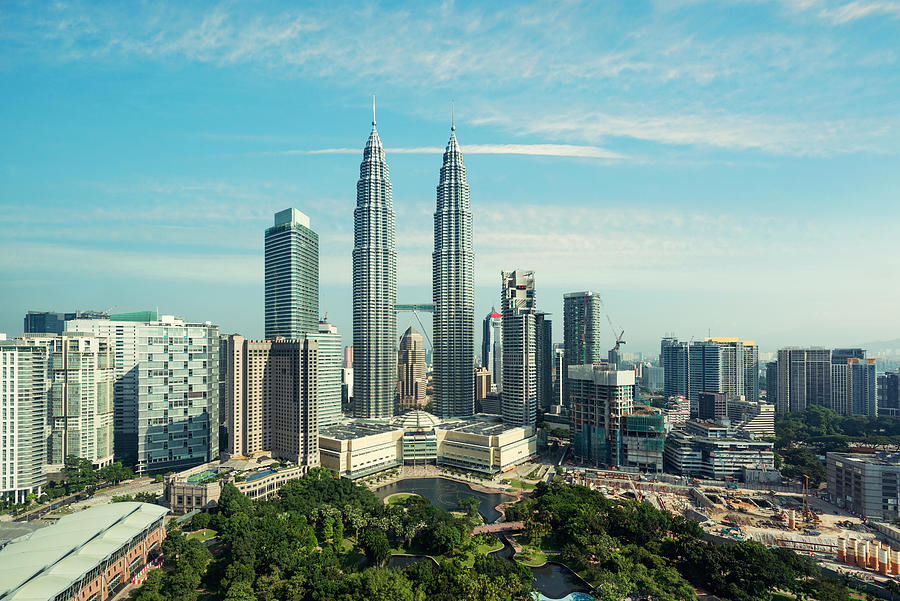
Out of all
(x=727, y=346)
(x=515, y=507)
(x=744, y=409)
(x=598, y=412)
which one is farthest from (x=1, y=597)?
(x=727, y=346)

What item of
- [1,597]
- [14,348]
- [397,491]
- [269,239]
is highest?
[269,239]

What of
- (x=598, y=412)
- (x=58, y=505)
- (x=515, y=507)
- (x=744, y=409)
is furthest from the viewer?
(x=744, y=409)

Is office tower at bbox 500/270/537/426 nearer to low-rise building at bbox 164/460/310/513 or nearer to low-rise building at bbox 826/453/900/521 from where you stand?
low-rise building at bbox 164/460/310/513

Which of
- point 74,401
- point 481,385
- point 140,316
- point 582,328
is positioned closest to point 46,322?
point 140,316

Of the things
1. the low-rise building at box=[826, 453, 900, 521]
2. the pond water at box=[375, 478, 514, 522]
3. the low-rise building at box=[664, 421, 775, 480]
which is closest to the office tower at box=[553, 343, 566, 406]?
the low-rise building at box=[664, 421, 775, 480]

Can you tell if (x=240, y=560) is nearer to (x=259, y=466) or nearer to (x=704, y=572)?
(x=259, y=466)

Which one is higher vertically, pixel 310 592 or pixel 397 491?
pixel 310 592

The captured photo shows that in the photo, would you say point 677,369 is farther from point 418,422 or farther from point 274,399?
point 274,399
